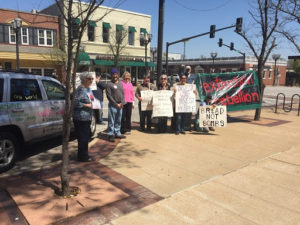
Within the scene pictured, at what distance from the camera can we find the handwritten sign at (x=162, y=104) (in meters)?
7.69

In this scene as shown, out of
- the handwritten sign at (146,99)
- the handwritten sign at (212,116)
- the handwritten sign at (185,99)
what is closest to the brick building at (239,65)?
the handwritten sign at (212,116)

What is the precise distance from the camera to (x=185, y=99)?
779cm

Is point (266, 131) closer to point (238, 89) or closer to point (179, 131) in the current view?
point (238, 89)

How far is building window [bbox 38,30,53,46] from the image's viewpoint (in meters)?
27.5

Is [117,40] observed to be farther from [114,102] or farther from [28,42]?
[114,102]

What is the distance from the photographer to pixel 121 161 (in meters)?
5.36

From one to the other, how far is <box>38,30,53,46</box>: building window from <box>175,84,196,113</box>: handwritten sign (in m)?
24.1

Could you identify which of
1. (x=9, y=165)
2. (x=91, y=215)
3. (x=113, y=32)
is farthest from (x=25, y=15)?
(x=91, y=215)

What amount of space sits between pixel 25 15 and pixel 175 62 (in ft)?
136

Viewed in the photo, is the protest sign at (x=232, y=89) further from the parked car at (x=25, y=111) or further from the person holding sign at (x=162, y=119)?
the parked car at (x=25, y=111)

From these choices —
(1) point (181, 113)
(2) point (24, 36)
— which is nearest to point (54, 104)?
(1) point (181, 113)

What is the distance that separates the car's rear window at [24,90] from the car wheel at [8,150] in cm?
68

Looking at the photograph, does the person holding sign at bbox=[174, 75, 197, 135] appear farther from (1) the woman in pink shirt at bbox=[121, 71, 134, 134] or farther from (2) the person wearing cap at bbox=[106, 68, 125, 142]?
(2) the person wearing cap at bbox=[106, 68, 125, 142]

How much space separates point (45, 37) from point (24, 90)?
83.2ft
